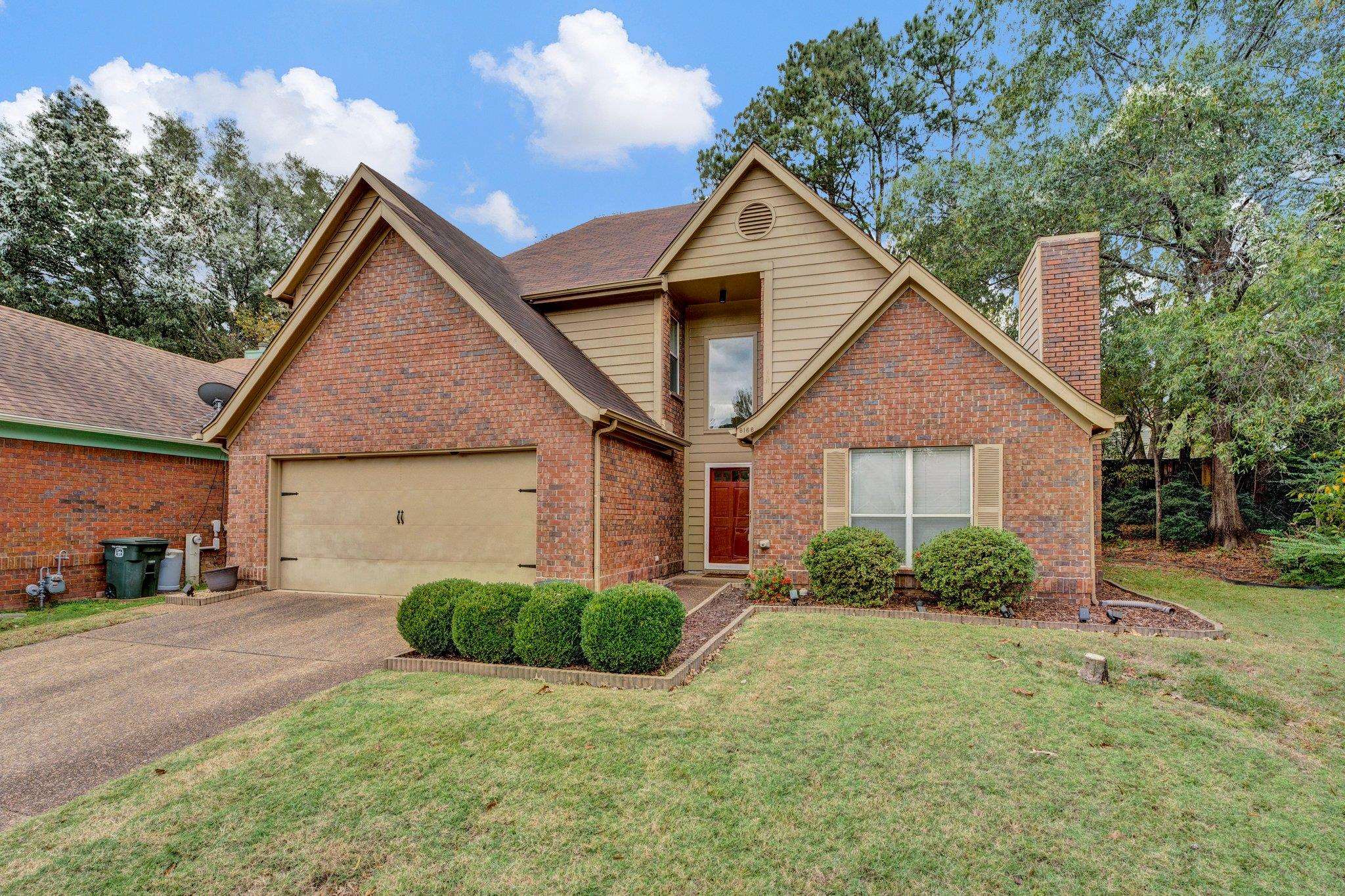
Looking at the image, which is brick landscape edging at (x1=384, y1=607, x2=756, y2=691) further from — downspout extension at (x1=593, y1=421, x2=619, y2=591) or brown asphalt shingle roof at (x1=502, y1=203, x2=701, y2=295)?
brown asphalt shingle roof at (x1=502, y1=203, x2=701, y2=295)

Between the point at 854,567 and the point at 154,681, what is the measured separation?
7.58 meters

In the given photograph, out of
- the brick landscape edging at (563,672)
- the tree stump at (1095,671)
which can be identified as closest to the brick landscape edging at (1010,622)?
the tree stump at (1095,671)

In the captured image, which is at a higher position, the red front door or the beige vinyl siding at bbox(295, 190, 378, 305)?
the beige vinyl siding at bbox(295, 190, 378, 305)

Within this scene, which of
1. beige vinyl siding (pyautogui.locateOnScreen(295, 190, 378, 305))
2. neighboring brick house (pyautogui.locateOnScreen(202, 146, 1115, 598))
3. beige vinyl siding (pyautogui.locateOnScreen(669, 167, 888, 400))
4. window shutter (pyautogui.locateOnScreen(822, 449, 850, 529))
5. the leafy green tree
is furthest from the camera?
the leafy green tree

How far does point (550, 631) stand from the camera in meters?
5.35

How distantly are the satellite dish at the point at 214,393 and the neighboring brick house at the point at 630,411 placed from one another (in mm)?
2274

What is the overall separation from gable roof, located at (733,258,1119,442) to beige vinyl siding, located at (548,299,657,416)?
289 centimetres

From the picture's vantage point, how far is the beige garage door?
8820 millimetres

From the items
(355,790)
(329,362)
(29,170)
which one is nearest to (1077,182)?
(329,362)

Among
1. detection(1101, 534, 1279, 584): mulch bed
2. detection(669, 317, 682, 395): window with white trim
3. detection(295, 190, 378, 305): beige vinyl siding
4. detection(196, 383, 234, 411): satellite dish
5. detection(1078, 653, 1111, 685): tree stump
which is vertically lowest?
detection(1101, 534, 1279, 584): mulch bed

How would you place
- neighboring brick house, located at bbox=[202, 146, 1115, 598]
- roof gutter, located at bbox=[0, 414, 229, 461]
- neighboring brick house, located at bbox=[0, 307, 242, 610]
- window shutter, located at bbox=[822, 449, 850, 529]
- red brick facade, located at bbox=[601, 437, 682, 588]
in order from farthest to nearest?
neighboring brick house, located at bbox=[0, 307, 242, 610] → roof gutter, located at bbox=[0, 414, 229, 461] → red brick facade, located at bbox=[601, 437, 682, 588] → window shutter, located at bbox=[822, 449, 850, 529] → neighboring brick house, located at bbox=[202, 146, 1115, 598]

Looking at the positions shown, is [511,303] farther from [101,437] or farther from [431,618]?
[101,437]

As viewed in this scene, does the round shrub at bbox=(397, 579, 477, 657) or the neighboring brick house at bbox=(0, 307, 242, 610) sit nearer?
the round shrub at bbox=(397, 579, 477, 657)

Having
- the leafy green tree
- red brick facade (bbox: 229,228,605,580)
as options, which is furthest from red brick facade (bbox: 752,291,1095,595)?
the leafy green tree
